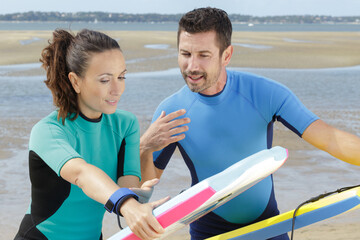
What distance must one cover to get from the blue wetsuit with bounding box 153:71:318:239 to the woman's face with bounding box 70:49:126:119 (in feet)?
2.43

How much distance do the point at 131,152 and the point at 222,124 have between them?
689 mm

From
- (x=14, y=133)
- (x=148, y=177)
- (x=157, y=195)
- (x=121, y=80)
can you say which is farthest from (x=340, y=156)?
(x=14, y=133)

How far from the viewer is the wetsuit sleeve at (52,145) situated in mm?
1714

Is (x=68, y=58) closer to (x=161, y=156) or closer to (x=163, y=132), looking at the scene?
(x=163, y=132)

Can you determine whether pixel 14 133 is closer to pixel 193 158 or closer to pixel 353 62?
pixel 193 158

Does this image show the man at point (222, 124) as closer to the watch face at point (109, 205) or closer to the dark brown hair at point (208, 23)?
the dark brown hair at point (208, 23)

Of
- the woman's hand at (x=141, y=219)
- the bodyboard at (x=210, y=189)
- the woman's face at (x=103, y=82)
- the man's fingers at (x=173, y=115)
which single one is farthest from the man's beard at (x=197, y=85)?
the woman's hand at (x=141, y=219)

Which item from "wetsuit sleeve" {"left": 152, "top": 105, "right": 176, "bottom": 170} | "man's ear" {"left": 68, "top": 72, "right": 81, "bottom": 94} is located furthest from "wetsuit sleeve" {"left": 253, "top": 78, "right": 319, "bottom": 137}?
"man's ear" {"left": 68, "top": 72, "right": 81, "bottom": 94}

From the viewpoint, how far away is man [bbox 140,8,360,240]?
7.93 ft

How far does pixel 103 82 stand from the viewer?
1.89m

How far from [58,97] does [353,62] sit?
18603 mm

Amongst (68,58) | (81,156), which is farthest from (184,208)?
(68,58)

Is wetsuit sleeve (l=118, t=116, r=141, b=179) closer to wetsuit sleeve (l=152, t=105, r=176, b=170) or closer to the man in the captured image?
the man

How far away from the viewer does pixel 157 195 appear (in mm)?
5133
